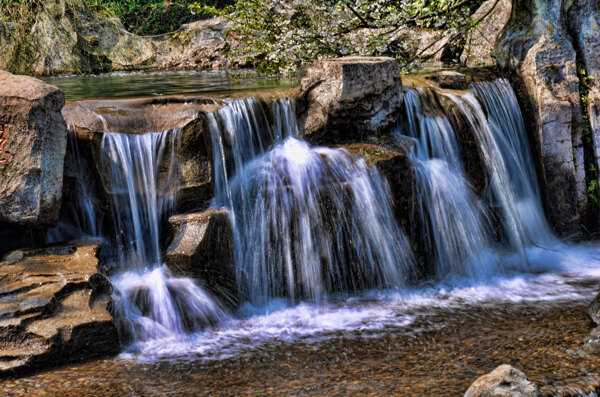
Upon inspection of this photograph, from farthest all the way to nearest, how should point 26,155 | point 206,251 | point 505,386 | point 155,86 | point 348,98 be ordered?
1. point 155,86
2. point 348,98
3. point 206,251
4. point 26,155
5. point 505,386

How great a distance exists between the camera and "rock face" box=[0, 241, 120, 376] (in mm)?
4305

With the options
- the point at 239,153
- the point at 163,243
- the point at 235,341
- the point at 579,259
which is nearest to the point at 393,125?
the point at 239,153

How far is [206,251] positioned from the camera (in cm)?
556

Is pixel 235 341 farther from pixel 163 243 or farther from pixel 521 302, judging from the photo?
pixel 521 302

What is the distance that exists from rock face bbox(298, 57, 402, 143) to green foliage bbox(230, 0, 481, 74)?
5.37 ft

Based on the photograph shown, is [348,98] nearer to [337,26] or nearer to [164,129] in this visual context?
[164,129]

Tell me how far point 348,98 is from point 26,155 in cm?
352

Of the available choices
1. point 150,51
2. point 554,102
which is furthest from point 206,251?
point 150,51

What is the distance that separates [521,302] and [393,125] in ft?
8.83

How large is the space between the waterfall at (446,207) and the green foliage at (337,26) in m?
1.85

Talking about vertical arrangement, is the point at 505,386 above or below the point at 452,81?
below

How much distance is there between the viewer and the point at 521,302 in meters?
5.58

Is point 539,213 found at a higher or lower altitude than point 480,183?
lower

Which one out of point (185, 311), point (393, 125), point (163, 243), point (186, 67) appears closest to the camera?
point (185, 311)
